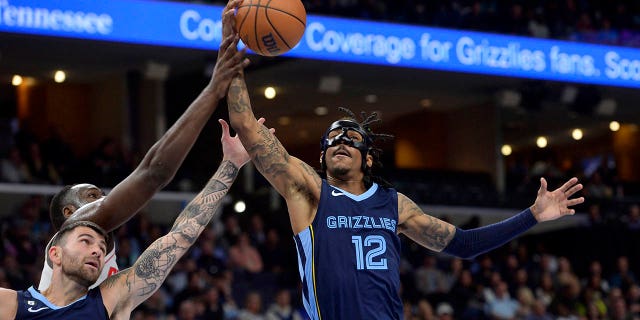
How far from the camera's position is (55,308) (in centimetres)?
441

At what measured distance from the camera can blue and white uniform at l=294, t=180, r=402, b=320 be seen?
5301 millimetres

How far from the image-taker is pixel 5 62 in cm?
1945

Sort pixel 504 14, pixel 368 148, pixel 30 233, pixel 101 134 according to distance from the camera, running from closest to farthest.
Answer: pixel 368 148
pixel 30 233
pixel 504 14
pixel 101 134

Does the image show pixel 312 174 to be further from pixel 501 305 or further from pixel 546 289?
pixel 546 289

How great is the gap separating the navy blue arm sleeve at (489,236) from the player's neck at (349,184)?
646mm

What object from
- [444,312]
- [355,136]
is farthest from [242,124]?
[444,312]

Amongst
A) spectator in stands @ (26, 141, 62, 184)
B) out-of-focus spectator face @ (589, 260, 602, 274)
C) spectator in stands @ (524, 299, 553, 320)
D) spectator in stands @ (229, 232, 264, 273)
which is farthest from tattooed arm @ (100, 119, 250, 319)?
out-of-focus spectator face @ (589, 260, 602, 274)

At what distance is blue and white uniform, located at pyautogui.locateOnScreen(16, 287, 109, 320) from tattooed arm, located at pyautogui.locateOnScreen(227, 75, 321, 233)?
1.29 m

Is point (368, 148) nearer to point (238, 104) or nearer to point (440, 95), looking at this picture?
point (238, 104)

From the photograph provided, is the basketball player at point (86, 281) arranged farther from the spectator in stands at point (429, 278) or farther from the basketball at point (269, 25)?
the spectator in stands at point (429, 278)

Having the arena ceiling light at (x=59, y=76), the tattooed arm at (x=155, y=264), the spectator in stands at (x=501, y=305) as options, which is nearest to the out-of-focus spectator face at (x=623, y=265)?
the spectator in stands at (x=501, y=305)

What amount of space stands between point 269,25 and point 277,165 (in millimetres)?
723

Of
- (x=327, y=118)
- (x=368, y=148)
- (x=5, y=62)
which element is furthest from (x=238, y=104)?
(x=327, y=118)

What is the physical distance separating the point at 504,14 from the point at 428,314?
23.7 feet
